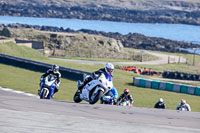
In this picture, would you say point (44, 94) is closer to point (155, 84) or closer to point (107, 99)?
point (107, 99)

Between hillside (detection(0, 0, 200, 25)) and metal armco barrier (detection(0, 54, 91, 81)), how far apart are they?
128196 millimetres

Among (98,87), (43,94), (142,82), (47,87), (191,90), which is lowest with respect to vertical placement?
(191,90)

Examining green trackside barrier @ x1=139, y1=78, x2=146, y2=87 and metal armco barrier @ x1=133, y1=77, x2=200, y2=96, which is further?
green trackside barrier @ x1=139, y1=78, x2=146, y2=87

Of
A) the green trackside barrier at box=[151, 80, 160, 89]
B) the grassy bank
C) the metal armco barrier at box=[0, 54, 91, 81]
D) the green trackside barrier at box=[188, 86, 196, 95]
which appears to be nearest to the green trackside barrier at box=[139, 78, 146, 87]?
the green trackside barrier at box=[151, 80, 160, 89]

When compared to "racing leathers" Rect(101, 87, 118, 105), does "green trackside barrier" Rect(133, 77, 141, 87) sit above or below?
below

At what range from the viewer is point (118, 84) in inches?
1061

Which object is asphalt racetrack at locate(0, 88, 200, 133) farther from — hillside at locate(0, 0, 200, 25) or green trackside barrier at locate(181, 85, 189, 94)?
hillside at locate(0, 0, 200, 25)

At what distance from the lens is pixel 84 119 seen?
9.45 metres

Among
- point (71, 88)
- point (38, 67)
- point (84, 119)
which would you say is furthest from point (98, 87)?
point (38, 67)

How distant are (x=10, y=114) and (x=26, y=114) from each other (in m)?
0.37

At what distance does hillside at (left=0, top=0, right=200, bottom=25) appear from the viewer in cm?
16488

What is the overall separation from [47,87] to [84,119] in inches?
261

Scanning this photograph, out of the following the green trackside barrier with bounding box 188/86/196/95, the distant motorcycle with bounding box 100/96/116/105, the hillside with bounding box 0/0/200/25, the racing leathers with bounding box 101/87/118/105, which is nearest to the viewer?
the racing leathers with bounding box 101/87/118/105

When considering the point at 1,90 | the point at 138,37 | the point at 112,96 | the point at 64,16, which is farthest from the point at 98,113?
the point at 64,16
